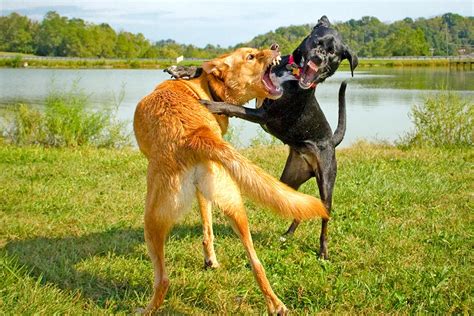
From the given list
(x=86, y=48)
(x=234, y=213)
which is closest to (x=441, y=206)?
(x=234, y=213)

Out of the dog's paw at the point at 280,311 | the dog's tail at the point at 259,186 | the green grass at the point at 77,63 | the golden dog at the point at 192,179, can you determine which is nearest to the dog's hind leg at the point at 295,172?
the golden dog at the point at 192,179

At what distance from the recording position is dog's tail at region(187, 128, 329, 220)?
10.9ft

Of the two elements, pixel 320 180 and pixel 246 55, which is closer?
pixel 246 55

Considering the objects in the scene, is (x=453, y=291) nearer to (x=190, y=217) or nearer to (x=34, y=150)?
(x=190, y=217)

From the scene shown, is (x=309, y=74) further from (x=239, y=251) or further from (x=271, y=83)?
(x=239, y=251)

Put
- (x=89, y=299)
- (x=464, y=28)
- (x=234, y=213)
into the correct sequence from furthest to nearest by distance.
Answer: (x=464, y=28) → (x=89, y=299) → (x=234, y=213)

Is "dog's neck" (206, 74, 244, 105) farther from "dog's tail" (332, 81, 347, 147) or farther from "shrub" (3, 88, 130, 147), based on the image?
"shrub" (3, 88, 130, 147)

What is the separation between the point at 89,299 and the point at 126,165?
5007mm

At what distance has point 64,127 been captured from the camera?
12.8m

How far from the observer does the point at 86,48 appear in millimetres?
77750

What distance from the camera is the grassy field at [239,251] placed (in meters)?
4.15

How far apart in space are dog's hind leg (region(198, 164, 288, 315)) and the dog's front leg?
3.63ft

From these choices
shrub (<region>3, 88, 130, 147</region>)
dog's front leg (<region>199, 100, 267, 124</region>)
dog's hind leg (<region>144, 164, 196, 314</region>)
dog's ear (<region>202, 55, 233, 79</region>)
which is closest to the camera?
dog's hind leg (<region>144, 164, 196, 314</region>)

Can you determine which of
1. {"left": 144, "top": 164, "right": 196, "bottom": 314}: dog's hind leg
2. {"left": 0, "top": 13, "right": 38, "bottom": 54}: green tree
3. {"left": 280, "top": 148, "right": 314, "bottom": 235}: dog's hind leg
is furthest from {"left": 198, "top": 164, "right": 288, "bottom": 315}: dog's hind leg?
{"left": 0, "top": 13, "right": 38, "bottom": 54}: green tree
